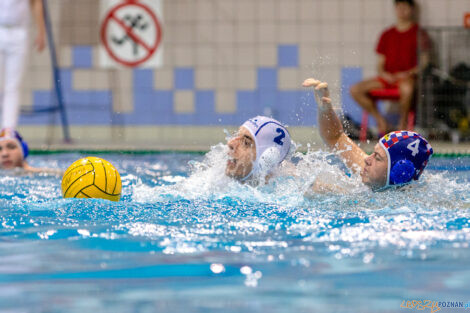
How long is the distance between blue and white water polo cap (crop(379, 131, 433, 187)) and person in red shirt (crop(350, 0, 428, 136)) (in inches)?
186

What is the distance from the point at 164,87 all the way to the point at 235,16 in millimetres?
1289

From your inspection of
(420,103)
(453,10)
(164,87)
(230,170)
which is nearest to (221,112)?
(164,87)

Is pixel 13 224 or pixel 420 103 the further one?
pixel 420 103

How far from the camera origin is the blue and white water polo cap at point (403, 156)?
3.72 meters

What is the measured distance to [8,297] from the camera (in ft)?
7.35

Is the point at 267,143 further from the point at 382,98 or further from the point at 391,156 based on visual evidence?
the point at 382,98

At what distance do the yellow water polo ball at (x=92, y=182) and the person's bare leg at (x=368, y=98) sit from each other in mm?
4984

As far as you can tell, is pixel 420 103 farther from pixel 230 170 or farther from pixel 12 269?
pixel 12 269

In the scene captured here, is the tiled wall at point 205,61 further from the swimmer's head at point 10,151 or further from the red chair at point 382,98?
the swimmer's head at point 10,151

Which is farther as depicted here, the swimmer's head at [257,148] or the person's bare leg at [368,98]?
the person's bare leg at [368,98]

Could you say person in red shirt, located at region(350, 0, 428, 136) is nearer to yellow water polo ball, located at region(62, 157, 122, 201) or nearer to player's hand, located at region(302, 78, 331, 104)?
player's hand, located at region(302, 78, 331, 104)

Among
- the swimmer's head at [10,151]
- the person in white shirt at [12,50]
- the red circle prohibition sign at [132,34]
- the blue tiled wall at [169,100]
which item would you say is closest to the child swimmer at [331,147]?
the swimmer's head at [10,151]

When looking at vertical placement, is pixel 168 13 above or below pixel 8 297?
above

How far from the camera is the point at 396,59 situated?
8.87 metres
